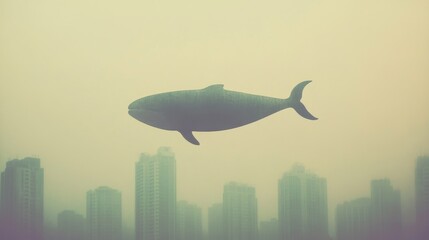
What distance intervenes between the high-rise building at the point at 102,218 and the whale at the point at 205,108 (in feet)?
1.92

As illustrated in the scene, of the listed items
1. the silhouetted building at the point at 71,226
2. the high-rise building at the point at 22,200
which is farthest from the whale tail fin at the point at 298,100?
the high-rise building at the point at 22,200

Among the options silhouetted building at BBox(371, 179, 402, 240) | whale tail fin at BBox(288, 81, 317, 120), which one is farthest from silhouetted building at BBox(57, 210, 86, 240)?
silhouetted building at BBox(371, 179, 402, 240)

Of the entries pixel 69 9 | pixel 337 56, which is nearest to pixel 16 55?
pixel 69 9

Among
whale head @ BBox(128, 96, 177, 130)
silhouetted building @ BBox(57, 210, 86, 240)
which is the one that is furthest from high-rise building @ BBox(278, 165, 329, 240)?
silhouetted building @ BBox(57, 210, 86, 240)

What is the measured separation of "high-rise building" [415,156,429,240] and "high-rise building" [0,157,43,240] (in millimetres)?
2511

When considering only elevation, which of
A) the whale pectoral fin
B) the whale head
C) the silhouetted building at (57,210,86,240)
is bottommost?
the silhouetted building at (57,210,86,240)

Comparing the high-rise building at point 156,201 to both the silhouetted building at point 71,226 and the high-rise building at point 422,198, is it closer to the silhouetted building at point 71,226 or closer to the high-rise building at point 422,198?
the silhouetted building at point 71,226

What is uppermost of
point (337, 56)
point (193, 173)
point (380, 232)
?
point (337, 56)

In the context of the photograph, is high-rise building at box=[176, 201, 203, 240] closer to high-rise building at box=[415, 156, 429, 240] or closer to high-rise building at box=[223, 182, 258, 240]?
high-rise building at box=[223, 182, 258, 240]

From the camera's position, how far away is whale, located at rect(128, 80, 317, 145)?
5.80 meters

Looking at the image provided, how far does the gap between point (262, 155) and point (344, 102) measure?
2.14ft

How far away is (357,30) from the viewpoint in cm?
586

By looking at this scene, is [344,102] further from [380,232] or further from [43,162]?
[43,162]

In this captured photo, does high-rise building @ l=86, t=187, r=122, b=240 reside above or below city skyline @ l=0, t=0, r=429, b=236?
below
